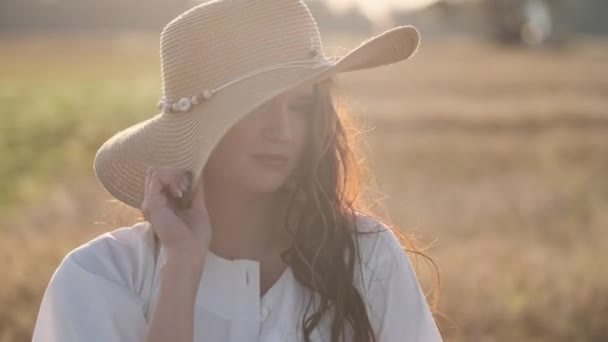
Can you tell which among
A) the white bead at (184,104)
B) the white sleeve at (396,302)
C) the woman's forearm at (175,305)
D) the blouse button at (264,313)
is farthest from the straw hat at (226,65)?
the white sleeve at (396,302)

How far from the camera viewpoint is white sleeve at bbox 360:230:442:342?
227cm

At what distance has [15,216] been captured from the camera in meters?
8.38

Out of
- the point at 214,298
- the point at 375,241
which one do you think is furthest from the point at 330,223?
the point at 214,298

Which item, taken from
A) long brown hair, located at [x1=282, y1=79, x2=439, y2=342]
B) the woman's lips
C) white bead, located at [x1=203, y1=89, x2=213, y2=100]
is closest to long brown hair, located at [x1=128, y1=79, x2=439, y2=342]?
long brown hair, located at [x1=282, y1=79, x2=439, y2=342]

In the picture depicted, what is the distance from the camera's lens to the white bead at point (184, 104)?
234 cm

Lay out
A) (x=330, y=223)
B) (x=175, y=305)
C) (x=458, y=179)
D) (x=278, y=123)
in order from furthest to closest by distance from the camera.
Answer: (x=458, y=179)
(x=330, y=223)
(x=278, y=123)
(x=175, y=305)

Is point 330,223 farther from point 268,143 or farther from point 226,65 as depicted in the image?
point 226,65

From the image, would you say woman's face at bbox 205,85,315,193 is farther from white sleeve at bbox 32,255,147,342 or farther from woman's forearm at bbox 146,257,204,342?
white sleeve at bbox 32,255,147,342

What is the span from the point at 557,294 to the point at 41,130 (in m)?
13.3

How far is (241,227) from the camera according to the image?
2.45 meters

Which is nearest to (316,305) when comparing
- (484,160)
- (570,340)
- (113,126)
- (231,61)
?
(231,61)

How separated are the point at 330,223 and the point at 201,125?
1.21ft

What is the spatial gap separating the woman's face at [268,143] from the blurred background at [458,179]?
0.43 meters

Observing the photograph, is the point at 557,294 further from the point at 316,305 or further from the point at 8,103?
the point at 8,103
